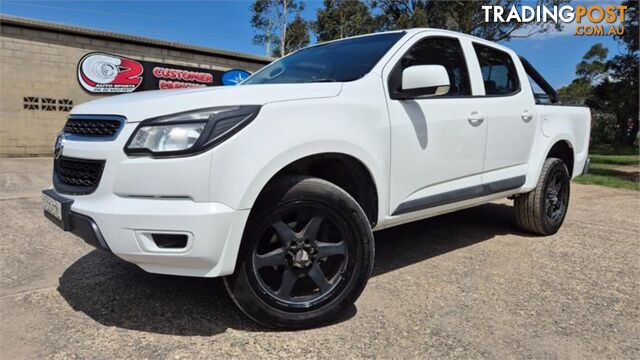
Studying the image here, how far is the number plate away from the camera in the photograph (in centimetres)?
247

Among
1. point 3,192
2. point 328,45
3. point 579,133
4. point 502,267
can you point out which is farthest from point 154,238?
point 3,192

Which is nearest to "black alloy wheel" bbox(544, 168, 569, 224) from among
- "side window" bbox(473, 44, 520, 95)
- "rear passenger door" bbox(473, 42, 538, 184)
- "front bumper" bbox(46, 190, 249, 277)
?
"rear passenger door" bbox(473, 42, 538, 184)

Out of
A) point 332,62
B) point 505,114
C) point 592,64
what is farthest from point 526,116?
point 592,64

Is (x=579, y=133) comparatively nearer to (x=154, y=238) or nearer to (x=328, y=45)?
(x=328, y=45)

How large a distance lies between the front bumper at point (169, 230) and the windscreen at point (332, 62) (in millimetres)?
1324

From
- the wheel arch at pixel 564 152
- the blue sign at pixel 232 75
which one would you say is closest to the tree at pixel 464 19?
the blue sign at pixel 232 75

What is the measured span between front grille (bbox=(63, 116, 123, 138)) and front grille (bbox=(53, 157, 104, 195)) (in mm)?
151

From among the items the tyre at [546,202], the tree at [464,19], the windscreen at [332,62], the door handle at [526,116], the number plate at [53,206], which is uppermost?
the tree at [464,19]

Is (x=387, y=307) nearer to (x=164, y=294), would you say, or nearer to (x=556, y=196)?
(x=164, y=294)

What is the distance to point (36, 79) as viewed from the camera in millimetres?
13492

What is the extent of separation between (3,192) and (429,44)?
649 cm

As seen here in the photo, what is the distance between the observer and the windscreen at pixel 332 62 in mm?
3103

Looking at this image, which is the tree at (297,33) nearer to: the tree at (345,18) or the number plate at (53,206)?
the tree at (345,18)

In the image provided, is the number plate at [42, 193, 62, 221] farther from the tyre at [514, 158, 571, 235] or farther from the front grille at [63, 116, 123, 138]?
the tyre at [514, 158, 571, 235]
